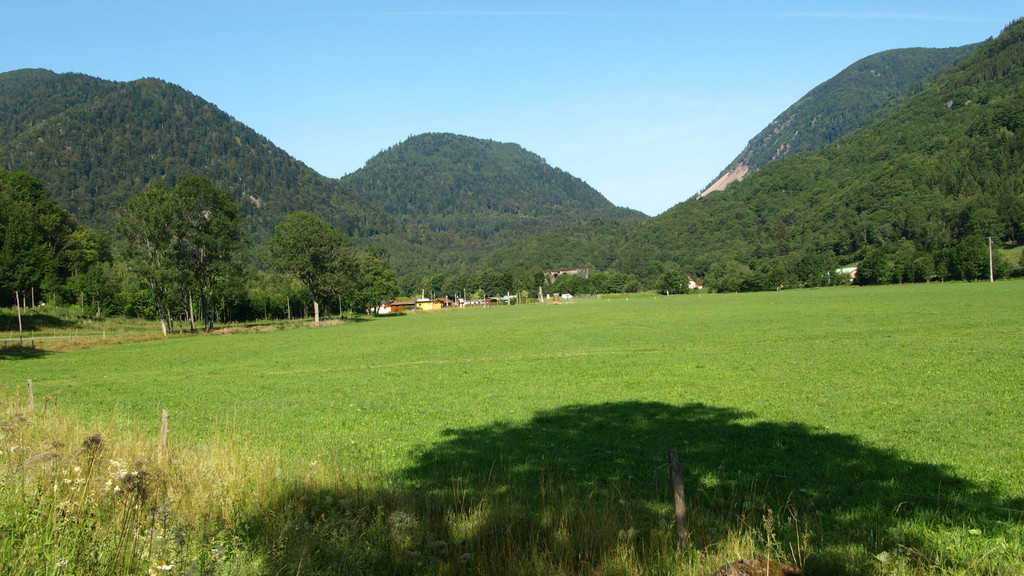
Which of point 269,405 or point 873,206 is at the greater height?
point 873,206

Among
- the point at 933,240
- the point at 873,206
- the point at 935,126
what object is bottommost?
the point at 933,240

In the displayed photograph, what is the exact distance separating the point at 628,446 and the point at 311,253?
232 ft

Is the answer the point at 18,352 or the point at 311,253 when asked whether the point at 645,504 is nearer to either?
the point at 18,352

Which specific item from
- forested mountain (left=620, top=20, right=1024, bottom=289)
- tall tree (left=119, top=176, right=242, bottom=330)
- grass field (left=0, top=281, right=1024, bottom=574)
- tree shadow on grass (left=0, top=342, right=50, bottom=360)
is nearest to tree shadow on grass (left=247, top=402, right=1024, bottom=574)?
grass field (left=0, top=281, right=1024, bottom=574)

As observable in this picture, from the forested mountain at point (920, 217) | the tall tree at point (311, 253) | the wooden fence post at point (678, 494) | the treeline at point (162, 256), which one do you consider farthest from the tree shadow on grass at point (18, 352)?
the forested mountain at point (920, 217)

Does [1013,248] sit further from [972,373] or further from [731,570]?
[731,570]

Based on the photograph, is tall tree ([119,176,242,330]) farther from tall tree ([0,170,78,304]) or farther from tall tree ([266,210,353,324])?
tall tree ([266,210,353,324])

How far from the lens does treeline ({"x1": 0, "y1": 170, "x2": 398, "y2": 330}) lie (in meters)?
Result: 55.3

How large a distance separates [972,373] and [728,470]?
11856 millimetres

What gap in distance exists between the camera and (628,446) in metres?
10.6

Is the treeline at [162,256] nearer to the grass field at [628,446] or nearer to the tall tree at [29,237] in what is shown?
the tall tree at [29,237]

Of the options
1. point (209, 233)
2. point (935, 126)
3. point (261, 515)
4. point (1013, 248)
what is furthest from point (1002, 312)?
point (935, 126)

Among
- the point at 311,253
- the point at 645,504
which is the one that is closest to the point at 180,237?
the point at 311,253

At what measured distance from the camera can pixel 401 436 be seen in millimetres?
12297
